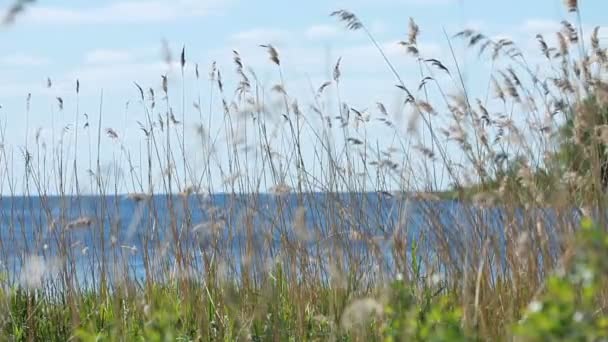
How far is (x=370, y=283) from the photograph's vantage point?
351cm

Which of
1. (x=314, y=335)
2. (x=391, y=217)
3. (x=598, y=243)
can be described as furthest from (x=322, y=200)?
(x=598, y=243)

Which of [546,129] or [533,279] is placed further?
[546,129]

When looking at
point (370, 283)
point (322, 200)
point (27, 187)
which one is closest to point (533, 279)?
point (370, 283)

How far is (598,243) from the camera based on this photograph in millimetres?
1723

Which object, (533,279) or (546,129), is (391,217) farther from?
(533,279)

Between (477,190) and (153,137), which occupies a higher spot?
(153,137)

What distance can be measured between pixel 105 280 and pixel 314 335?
88 centimetres

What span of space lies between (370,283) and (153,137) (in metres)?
1.02

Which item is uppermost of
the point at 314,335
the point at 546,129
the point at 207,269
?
the point at 546,129

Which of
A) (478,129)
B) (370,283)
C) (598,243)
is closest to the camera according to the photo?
(598,243)

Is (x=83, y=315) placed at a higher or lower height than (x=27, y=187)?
lower

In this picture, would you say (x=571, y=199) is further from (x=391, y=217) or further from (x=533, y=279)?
(x=391, y=217)

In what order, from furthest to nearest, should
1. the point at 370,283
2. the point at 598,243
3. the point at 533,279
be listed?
the point at 370,283
the point at 533,279
the point at 598,243

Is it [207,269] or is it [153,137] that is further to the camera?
[153,137]
